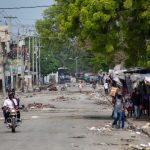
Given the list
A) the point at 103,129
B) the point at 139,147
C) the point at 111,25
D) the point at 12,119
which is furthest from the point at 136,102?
the point at 139,147

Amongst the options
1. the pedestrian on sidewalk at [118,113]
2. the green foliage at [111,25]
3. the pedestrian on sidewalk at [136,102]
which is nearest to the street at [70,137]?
the pedestrian on sidewalk at [118,113]

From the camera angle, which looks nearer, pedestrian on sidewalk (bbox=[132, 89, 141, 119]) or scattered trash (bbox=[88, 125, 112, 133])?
scattered trash (bbox=[88, 125, 112, 133])

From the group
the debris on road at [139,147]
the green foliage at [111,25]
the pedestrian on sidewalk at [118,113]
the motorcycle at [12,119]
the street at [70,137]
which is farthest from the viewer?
the green foliage at [111,25]

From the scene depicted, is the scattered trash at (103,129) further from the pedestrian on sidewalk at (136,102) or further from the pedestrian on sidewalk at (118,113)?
the pedestrian on sidewalk at (136,102)

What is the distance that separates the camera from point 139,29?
30.8m

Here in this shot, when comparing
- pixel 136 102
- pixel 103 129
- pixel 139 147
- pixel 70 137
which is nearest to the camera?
pixel 139 147

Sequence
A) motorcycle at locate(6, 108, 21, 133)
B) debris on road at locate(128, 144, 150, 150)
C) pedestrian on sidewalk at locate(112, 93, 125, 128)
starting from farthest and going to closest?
pedestrian on sidewalk at locate(112, 93, 125, 128) < motorcycle at locate(6, 108, 21, 133) < debris on road at locate(128, 144, 150, 150)

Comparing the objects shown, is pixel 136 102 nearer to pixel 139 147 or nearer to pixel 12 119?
pixel 12 119

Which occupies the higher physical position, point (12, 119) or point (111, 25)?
point (111, 25)

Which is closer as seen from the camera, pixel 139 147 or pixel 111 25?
pixel 139 147

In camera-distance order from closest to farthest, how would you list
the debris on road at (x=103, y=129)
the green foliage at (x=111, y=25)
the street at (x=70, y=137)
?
the street at (x=70, y=137), the debris on road at (x=103, y=129), the green foliage at (x=111, y=25)

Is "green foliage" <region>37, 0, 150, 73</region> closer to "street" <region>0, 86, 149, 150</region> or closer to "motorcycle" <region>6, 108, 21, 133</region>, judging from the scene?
"street" <region>0, 86, 149, 150</region>

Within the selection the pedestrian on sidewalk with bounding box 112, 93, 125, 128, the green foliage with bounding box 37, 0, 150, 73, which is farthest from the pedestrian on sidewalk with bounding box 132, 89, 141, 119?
the pedestrian on sidewalk with bounding box 112, 93, 125, 128

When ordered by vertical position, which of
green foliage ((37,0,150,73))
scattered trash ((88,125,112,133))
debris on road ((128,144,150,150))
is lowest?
scattered trash ((88,125,112,133))
